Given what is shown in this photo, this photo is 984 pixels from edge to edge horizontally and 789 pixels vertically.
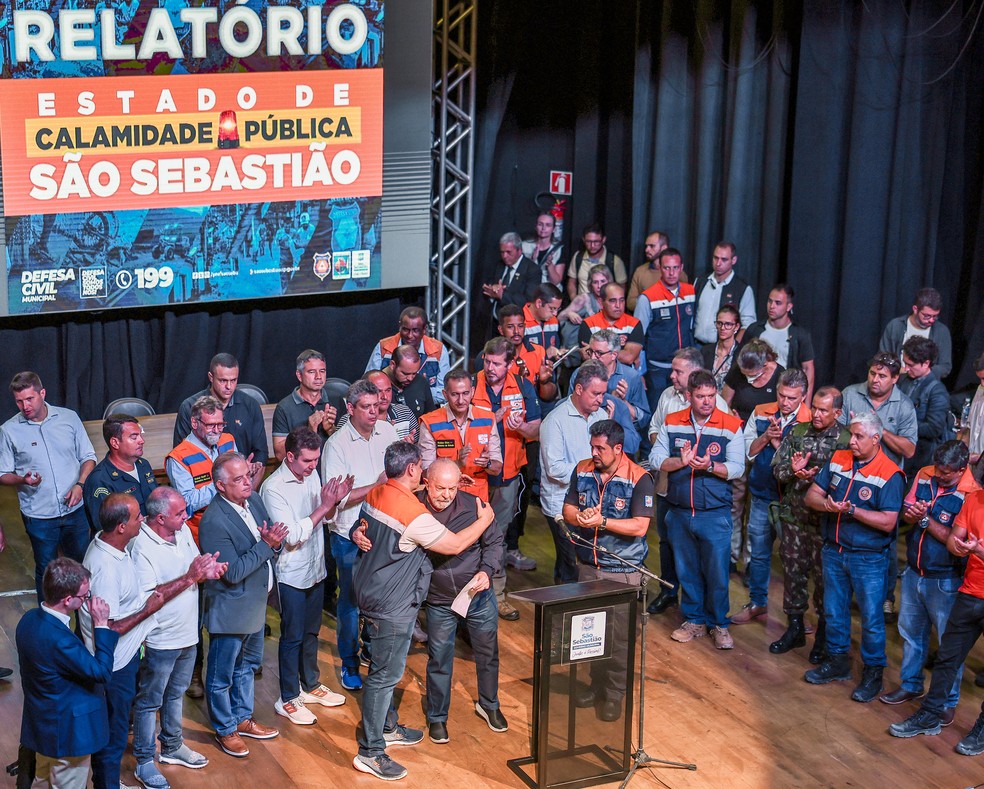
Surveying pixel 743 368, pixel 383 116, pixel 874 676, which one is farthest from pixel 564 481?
pixel 383 116

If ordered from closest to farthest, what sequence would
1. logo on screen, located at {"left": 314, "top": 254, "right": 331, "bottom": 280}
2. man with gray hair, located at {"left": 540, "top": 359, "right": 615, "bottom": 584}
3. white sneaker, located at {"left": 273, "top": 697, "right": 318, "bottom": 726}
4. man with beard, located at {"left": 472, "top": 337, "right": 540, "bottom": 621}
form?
1. white sneaker, located at {"left": 273, "top": 697, "right": 318, "bottom": 726}
2. man with gray hair, located at {"left": 540, "top": 359, "right": 615, "bottom": 584}
3. man with beard, located at {"left": 472, "top": 337, "right": 540, "bottom": 621}
4. logo on screen, located at {"left": 314, "top": 254, "right": 331, "bottom": 280}

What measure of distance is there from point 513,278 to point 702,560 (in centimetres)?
342

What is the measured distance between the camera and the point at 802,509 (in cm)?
645

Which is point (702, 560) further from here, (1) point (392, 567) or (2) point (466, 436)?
(1) point (392, 567)

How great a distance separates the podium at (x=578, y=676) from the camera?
206 inches

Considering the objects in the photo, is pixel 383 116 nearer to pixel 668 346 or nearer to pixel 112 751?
pixel 668 346

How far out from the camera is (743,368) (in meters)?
7.11

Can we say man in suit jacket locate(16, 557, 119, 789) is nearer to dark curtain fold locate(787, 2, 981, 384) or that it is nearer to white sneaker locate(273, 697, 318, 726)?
white sneaker locate(273, 697, 318, 726)

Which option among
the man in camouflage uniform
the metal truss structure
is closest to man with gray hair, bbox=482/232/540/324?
the metal truss structure

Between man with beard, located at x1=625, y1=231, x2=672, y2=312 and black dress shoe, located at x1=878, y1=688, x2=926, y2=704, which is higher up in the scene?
man with beard, located at x1=625, y1=231, x2=672, y2=312

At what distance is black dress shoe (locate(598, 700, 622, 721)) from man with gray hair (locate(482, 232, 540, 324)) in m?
4.36

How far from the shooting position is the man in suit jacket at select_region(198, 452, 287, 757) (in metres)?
5.23

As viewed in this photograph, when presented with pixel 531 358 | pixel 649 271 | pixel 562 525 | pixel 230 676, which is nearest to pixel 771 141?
pixel 649 271

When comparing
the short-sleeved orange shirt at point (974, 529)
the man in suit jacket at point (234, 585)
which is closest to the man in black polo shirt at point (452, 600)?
the man in suit jacket at point (234, 585)
